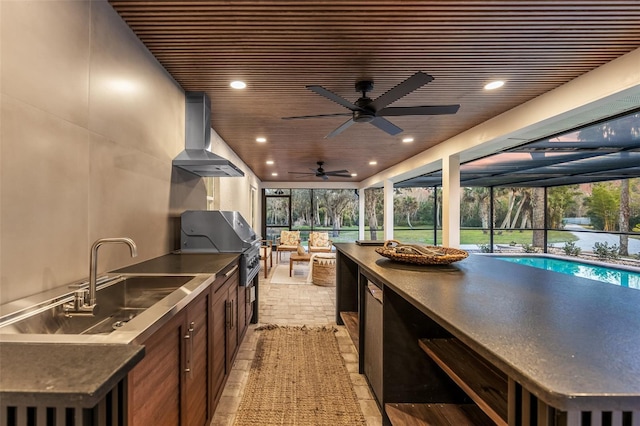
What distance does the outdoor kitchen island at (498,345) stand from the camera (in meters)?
0.60

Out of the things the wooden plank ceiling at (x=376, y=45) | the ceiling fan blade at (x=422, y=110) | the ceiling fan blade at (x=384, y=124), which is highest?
the wooden plank ceiling at (x=376, y=45)

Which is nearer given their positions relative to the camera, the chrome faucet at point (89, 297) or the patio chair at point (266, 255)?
the chrome faucet at point (89, 297)

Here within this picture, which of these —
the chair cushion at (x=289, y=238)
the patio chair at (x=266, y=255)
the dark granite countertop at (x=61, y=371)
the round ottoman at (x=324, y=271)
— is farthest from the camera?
the chair cushion at (x=289, y=238)

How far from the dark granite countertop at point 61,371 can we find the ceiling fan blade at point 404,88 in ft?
7.17

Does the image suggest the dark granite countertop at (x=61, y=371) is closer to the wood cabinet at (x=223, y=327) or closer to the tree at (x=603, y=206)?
the wood cabinet at (x=223, y=327)

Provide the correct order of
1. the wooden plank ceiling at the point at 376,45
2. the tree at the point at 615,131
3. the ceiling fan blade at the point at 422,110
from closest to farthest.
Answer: the wooden plank ceiling at the point at 376,45 < the ceiling fan blade at the point at 422,110 < the tree at the point at 615,131

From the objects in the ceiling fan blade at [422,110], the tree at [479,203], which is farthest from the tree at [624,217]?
the ceiling fan blade at [422,110]

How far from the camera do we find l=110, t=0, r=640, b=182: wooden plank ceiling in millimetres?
1682

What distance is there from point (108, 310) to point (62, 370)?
0.83 metres

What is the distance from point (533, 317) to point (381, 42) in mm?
1946

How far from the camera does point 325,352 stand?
8.84 ft

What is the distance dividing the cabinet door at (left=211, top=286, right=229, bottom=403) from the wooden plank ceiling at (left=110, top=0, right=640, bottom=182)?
69.1 inches

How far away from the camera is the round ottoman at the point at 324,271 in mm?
5258

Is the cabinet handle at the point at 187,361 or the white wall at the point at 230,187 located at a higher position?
the white wall at the point at 230,187
